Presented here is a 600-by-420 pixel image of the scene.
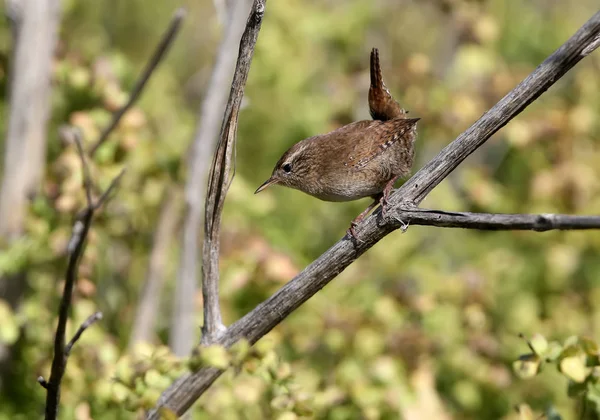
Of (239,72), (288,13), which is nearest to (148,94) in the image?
(288,13)

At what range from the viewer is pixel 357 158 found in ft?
8.21

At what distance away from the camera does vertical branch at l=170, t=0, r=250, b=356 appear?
2.77m

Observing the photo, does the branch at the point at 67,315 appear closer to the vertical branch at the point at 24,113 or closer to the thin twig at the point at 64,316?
the thin twig at the point at 64,316

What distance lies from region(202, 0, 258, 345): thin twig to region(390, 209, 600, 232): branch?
44cm

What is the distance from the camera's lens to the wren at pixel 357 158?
246 cm

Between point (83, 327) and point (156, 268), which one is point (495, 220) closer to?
point (83, 327)

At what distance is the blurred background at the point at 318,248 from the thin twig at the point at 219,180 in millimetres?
173

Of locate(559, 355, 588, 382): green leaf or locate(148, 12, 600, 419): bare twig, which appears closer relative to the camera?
locate(148, 12, 600, 419): bare twig

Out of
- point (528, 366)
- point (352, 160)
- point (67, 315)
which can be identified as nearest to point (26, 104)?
point (352, 160)

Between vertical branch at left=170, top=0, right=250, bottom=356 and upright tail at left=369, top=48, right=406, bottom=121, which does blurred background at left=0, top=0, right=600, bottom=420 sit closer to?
vertical branch at left=170, top=0, right=250, bottom=356

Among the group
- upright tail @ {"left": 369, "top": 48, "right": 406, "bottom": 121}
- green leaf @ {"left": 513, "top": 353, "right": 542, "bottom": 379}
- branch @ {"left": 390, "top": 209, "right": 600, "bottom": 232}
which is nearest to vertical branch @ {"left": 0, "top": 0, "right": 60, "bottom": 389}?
upright tail @ {"left": 369, "top": 48, "right": 406, "bottom": 121}

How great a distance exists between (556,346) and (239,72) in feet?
3.33

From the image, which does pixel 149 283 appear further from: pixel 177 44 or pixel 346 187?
pixel 177 44

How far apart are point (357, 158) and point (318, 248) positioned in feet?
6.72
